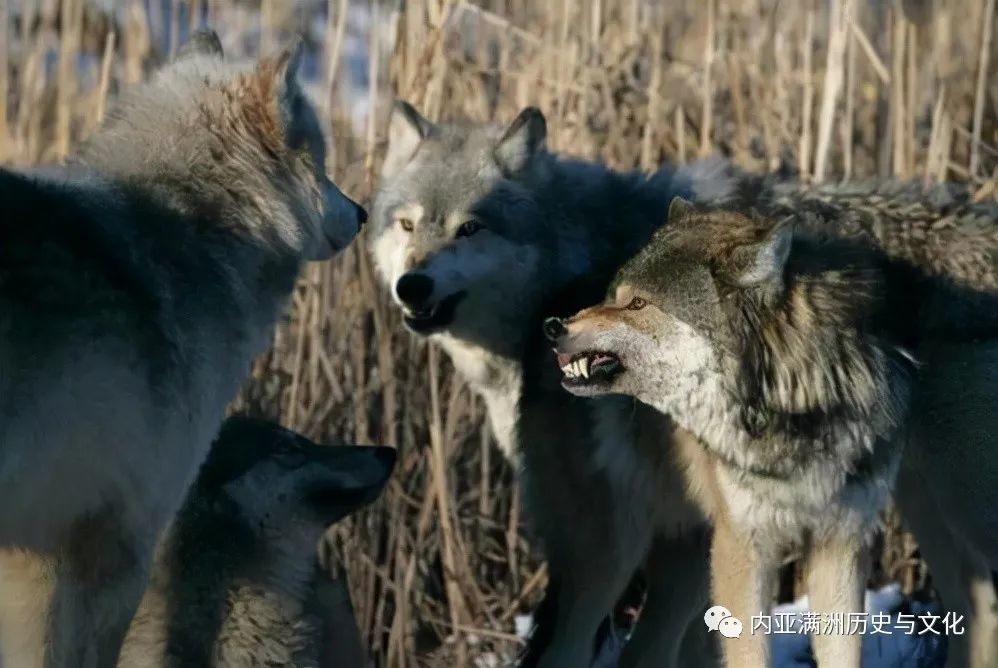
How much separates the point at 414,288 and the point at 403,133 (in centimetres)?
82

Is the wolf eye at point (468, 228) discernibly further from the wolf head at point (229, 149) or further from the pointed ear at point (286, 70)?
the pointed ear at point (286, 70)

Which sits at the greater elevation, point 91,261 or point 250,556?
point 91,261

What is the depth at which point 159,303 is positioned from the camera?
3664 millimetres

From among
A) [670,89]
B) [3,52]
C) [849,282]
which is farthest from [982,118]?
[3,52]

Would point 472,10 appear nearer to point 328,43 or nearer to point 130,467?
point 328,43

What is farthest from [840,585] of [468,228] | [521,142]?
[521,142]

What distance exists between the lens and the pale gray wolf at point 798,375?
4008 mm

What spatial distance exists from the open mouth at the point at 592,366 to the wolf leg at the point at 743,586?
1.87ft

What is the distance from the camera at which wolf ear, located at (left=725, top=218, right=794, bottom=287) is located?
3867 millimetres

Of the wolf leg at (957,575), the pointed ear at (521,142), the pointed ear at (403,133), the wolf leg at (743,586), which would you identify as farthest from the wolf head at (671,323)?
the pointed ear at (403,133)

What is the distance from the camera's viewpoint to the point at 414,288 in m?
4.71

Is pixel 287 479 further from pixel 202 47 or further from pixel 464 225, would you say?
pixel 202 47

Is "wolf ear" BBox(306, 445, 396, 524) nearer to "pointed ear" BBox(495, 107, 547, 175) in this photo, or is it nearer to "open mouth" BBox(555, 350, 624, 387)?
"open mouth" BBox(555, 350, 624, 387)

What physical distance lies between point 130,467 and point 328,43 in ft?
10.3
